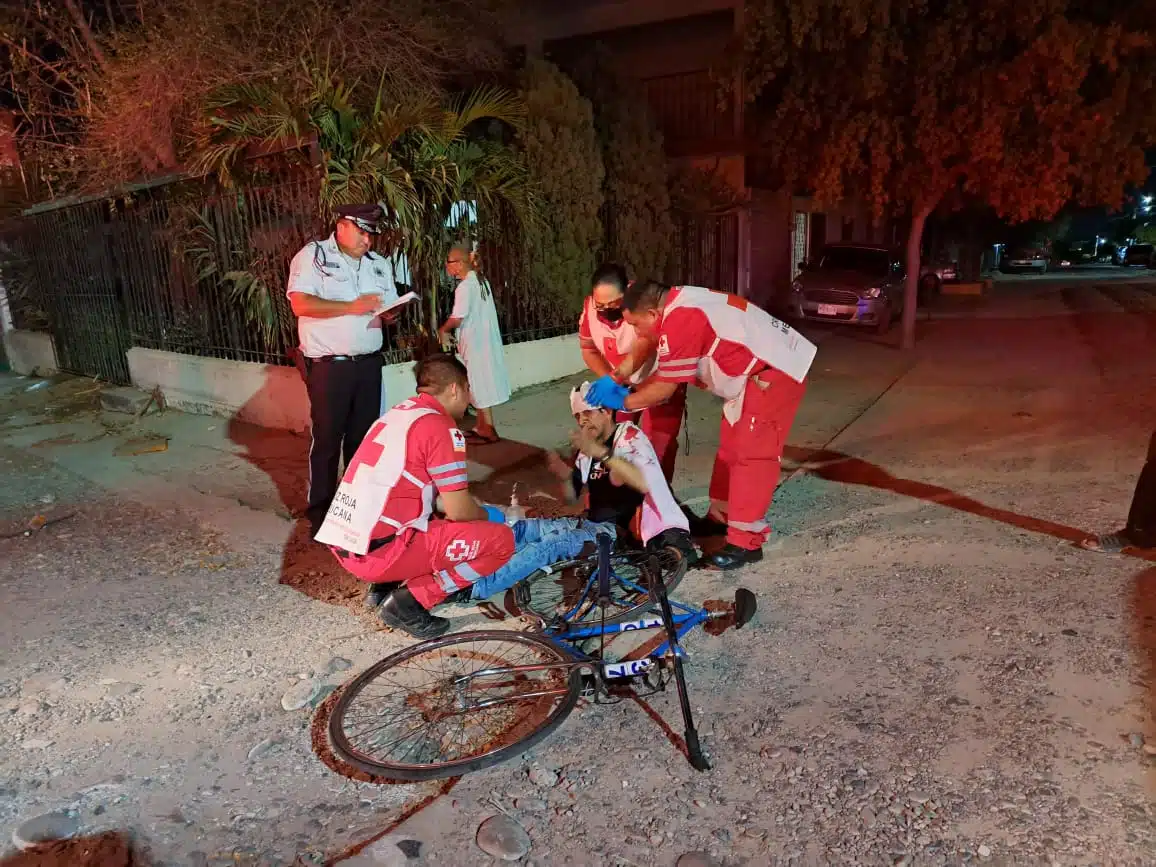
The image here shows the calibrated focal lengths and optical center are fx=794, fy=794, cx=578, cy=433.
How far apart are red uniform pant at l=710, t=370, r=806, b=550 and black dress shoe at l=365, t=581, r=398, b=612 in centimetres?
175

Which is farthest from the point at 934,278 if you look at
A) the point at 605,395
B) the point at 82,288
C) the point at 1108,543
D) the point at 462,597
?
the point at 462,597

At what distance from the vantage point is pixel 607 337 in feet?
16.4

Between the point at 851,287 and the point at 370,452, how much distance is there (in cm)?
1247

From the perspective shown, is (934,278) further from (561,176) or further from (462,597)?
(462,597)

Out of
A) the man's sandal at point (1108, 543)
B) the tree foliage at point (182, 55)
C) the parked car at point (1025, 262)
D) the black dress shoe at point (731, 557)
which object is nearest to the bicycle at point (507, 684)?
the black dress shoe at point (731, 557)

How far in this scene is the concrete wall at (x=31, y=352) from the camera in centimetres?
1155

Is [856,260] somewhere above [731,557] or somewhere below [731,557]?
above

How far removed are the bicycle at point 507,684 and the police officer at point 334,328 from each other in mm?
1719

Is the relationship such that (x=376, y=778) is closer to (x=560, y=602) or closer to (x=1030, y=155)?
(x=560, y=602)

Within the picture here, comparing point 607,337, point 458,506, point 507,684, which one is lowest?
point 507,684

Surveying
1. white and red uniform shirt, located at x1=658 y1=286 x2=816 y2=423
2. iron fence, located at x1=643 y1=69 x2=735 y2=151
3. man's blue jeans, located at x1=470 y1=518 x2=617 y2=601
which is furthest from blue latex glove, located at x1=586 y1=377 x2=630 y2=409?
iron fence, located at x1=643 y1=69 x2=735 y2=151

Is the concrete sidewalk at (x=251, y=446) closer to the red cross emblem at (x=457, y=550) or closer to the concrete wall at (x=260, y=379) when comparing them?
the concrete wall at (x=260, y=379)

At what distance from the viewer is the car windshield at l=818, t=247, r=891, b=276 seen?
1492cm

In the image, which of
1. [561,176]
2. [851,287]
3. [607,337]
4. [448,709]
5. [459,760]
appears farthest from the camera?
[851,287]
